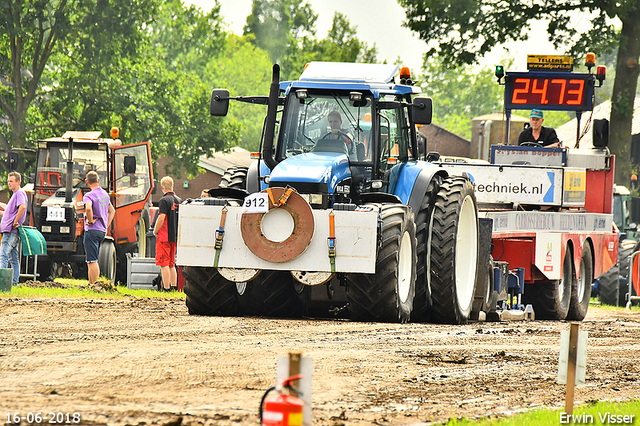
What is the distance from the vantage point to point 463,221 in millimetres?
12812

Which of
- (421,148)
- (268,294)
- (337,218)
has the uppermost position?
(421,148)

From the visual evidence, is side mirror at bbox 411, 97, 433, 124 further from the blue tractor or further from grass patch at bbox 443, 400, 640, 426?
grass patch at bbox 443, 400, 640, 426

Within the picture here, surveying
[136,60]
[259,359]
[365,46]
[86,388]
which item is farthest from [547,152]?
[365,46]

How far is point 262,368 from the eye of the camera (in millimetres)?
7254

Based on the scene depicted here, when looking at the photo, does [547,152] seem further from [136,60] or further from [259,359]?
[136,60]

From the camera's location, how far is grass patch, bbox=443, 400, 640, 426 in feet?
19.8

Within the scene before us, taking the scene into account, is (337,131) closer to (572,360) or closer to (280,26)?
(572,360)

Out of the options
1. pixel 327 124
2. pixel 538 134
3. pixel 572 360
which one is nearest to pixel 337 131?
pixel 327 124

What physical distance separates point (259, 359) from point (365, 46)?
4652 centimetres

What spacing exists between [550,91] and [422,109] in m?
7.03

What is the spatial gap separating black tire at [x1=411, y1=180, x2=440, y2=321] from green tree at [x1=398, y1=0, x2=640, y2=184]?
50.2 feet

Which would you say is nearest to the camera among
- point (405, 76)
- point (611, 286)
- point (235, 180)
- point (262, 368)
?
point (262, 368)

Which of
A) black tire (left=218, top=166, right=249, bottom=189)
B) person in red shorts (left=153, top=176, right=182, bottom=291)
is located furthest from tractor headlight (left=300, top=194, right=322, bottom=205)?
person in red shorts (left=153, top=176, right=182, bottom=291)

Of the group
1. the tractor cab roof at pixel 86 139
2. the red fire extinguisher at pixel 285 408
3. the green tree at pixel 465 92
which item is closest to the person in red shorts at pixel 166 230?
the tractor cab roof at pixel 86 139
